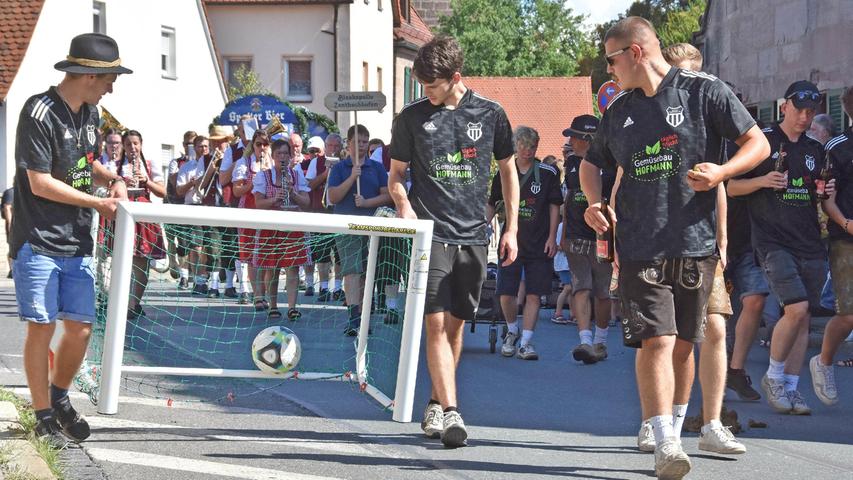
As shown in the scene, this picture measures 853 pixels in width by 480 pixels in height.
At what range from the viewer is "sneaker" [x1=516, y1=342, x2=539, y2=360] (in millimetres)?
11836

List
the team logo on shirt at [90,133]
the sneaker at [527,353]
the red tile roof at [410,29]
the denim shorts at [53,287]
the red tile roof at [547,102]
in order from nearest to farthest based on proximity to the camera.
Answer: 1. the denim shorts at [53,287]
2. the team logo on shirt at [90,133]
3. the sneaker at [527,353]
4. the red tile roof at [410,29]
5. the red tile roof at [547,102]

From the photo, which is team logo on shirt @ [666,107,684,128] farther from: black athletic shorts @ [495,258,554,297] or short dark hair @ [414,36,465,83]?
black athletic shorts @ [495,258,554,297]

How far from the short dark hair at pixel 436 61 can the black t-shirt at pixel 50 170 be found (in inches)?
66.1

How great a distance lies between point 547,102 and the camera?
240 ft

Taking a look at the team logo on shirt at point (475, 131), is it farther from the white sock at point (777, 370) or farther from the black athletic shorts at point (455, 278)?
the white sock at point (777, 370)

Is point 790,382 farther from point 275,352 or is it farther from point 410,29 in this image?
point 410,29

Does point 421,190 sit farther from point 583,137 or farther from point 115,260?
point 583,137

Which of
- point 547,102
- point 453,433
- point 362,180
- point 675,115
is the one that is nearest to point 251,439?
point 453,433

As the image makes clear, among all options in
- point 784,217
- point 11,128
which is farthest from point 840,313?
point 11,128

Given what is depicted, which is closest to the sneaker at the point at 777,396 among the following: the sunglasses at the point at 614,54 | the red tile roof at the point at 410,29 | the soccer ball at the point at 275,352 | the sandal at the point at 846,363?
the sandal at the point at 846,363

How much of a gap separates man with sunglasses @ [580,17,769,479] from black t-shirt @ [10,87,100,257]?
2462 mm

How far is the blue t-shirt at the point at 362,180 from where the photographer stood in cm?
1424

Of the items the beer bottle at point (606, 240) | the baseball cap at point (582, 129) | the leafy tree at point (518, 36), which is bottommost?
the beer bottle at point (606, 240)

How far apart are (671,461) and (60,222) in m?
3.04
